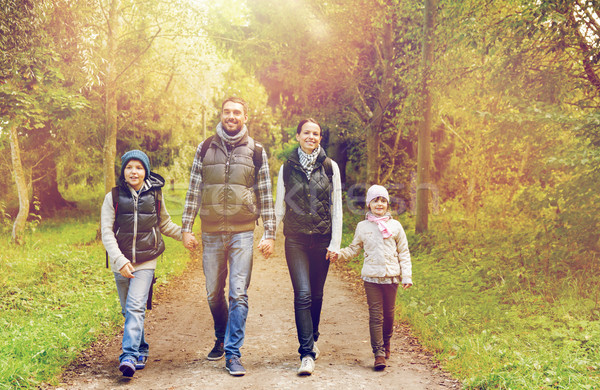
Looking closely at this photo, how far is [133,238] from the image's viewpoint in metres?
4.80

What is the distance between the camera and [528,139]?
25.3 feet

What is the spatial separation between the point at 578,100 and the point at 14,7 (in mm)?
8644

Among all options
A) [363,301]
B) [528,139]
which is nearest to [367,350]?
[363,301]

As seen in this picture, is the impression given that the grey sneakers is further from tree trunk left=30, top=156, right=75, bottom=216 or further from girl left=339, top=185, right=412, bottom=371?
tree trunk left=30, top=156, right=75, bottom=216

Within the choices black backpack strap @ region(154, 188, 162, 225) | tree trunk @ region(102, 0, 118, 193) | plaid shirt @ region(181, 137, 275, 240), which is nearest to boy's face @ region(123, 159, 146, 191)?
black backpack strap @ region(154, 188, 162, 225)

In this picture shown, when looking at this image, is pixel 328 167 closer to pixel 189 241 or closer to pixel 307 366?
pixel 189 241

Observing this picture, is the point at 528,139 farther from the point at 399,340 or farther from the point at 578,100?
the point at 399,340

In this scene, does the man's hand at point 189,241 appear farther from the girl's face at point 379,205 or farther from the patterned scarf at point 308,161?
the girl's face at point 379,205

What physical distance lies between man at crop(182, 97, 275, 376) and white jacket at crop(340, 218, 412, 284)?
928 mm

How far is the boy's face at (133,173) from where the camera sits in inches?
191

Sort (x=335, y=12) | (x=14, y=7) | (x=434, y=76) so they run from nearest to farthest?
(x=14, y=7), (x=434, y=76), (x=335, y=12)

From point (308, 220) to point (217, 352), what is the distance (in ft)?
5.71

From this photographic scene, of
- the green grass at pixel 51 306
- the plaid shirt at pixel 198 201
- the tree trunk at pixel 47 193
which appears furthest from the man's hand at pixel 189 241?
the tree trunk at pixel 47 193

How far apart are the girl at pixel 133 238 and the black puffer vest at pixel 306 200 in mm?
1284
